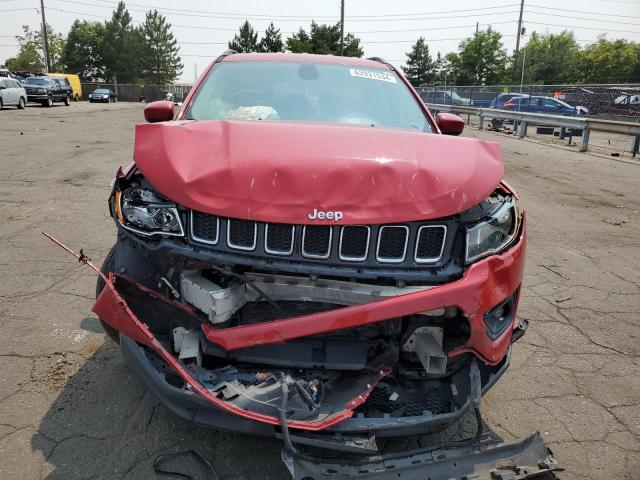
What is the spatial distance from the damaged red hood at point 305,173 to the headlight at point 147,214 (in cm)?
8

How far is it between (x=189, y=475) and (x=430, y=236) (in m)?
1.53

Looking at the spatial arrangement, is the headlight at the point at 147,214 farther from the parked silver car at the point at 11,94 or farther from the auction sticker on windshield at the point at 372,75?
the parked silver car at the point at 11,94

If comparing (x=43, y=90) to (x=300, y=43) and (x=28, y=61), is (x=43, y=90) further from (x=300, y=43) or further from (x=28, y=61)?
(x=28, y=61)

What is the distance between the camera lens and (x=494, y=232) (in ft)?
7.86

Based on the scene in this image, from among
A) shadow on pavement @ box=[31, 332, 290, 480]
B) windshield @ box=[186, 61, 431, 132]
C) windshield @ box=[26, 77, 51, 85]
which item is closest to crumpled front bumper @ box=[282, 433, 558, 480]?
shadow on pavement @ box=[31, 332, 290, 480]

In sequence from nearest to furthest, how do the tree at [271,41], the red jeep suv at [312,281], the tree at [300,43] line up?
the red jeep suv at [312,281]
the tree at [300,43]
the tree at [271,41]

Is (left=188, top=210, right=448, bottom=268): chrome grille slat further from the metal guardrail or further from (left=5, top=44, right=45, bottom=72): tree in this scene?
(left=5, top=44, right=45, bottom=72): tree

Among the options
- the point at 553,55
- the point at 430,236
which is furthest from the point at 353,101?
the point at 553,55

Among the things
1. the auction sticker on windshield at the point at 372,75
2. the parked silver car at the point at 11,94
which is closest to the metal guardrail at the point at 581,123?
the auction sticker on windshield at the point at 372,75

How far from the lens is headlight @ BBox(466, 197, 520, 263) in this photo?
7.52 feet

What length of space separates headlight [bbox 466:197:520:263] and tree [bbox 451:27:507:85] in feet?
275

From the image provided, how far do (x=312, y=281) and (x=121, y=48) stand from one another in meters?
90.3

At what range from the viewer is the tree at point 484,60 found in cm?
8012

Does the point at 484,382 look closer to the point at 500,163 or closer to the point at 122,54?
the point at 500,163
